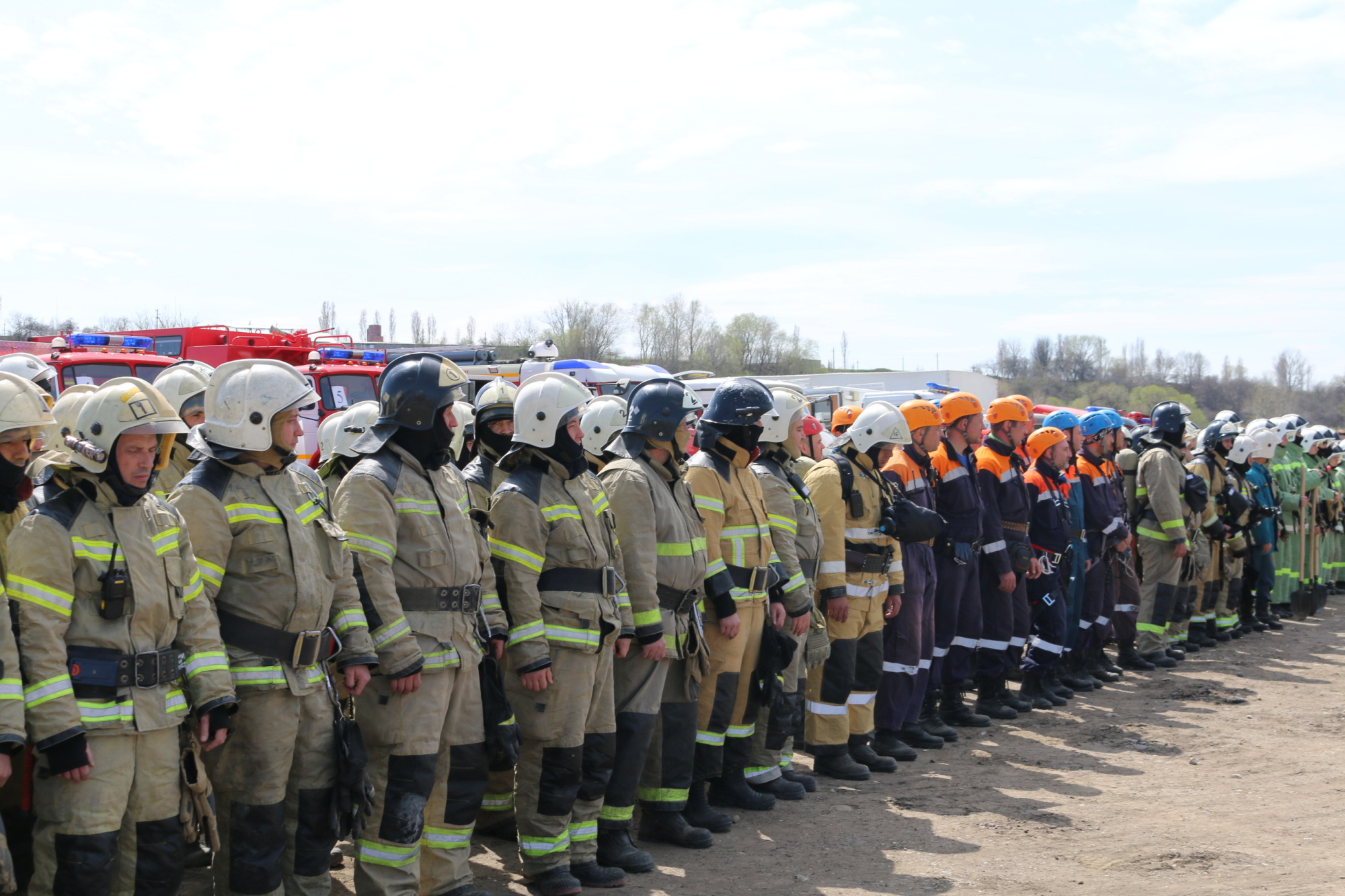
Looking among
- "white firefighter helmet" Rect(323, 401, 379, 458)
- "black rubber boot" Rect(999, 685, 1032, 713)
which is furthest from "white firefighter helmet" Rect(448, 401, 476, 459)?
"black rubber boot" Rect(999, 685, 1032, 713)

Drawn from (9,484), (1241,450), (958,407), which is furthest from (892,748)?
(1241,450)

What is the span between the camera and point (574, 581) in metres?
5.43

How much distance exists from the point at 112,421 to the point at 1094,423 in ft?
31.6

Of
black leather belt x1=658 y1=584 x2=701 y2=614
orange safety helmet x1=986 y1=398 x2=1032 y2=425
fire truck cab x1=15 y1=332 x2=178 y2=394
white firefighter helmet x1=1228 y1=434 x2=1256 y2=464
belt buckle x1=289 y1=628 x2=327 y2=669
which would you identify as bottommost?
black leather belt x1=658 y1=584 x2=701 y2=614

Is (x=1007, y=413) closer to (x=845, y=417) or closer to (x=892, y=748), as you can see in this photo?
(x=845, y=417)

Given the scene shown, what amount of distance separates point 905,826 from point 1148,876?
1.39 m

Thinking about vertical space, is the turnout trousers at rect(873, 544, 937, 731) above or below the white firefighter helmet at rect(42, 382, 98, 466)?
below

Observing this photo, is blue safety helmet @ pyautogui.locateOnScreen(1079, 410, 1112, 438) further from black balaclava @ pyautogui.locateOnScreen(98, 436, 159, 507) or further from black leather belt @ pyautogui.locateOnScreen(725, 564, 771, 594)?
black balaclava @ pyautogui.locateOnScreen(98, 436, 159, 507)

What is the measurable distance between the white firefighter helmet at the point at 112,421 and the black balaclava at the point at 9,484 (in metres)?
0.23

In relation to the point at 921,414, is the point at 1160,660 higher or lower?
lower

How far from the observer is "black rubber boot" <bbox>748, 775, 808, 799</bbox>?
7148 mm


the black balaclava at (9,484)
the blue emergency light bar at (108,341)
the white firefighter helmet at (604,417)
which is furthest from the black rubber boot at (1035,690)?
the blue emergency light bar at (108,341)

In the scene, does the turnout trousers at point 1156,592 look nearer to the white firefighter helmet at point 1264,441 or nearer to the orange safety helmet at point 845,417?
the white firefighter helmet at point 1264,441

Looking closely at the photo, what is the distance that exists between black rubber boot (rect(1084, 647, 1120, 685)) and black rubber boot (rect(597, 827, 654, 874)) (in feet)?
22.2
